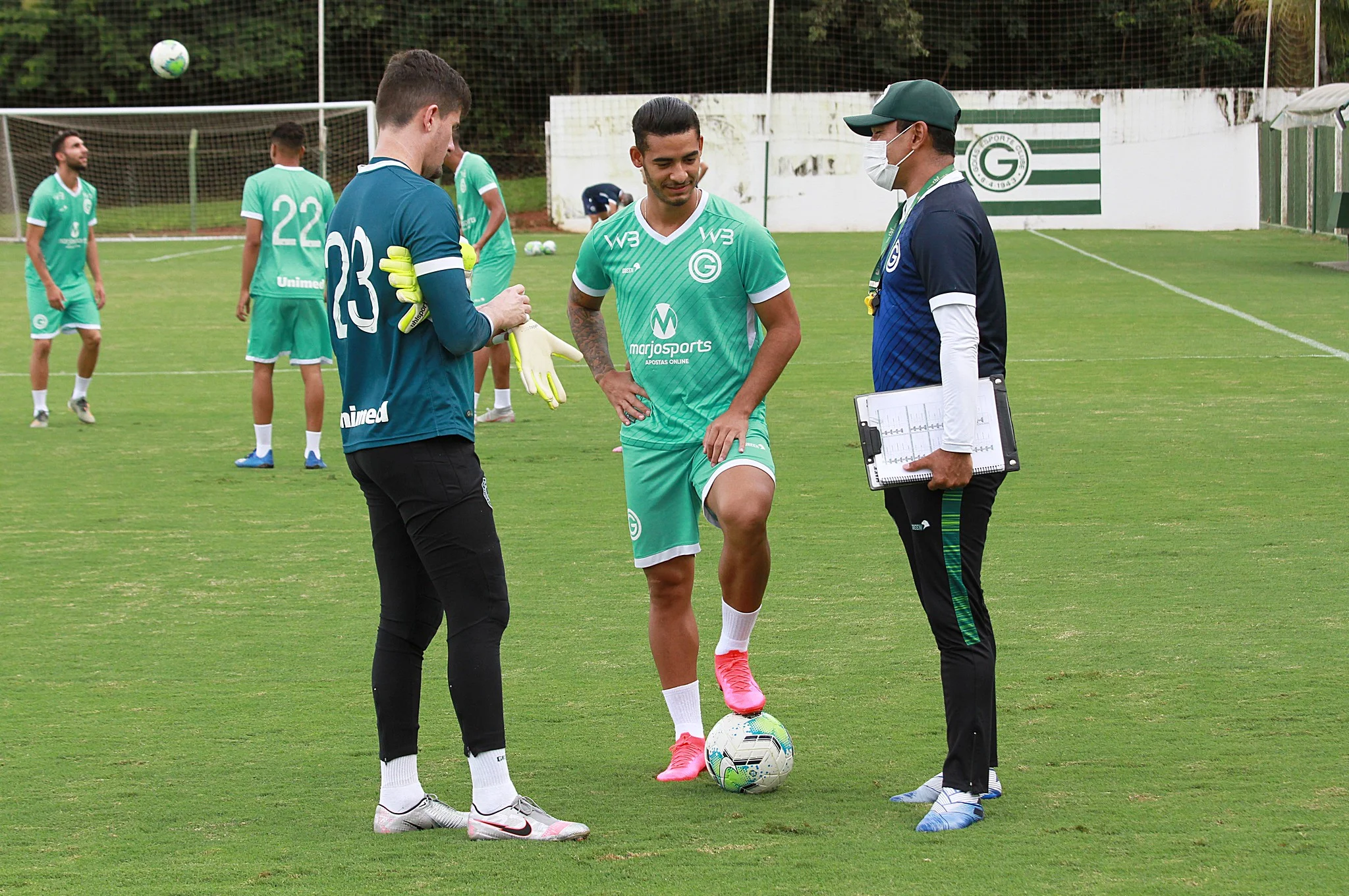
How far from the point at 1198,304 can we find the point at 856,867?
16109 millimetres

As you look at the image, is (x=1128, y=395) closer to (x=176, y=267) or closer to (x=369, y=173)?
(x=369, y=173)

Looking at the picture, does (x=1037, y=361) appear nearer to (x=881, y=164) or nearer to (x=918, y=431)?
(x=881, y=164)

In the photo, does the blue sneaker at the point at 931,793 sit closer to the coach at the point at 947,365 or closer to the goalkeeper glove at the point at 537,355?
the coach at the point at 947,365

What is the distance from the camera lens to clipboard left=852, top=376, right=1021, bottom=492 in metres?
4.12

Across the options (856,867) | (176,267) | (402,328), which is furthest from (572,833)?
(176,267)

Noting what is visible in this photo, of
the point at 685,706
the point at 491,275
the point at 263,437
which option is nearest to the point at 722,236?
the point at 685,706

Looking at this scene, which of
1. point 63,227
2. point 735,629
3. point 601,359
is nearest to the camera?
point 735,629

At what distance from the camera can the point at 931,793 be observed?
4242 mm

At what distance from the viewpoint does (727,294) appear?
473cm

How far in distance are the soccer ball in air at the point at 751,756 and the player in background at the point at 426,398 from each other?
→ 597 mm

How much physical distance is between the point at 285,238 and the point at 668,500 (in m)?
6.03

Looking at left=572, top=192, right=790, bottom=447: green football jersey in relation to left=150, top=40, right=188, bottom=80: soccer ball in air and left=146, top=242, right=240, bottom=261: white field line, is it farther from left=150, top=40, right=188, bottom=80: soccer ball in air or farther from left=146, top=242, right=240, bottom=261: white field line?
left=150, top=40, right=188, bottom=80: soccer ball in air

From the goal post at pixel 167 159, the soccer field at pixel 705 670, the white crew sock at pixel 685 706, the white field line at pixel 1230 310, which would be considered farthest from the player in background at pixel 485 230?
the goal post at pixel 167 159

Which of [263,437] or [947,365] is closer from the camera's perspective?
[947,365]
